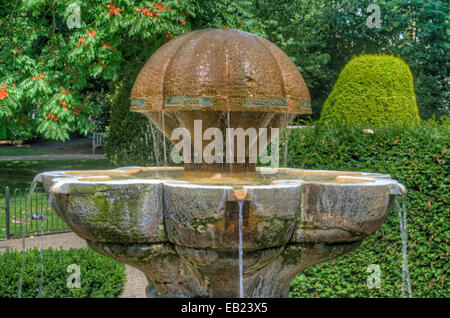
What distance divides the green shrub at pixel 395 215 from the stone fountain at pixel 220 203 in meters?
2.09

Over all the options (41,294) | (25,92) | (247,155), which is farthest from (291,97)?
(25,92)

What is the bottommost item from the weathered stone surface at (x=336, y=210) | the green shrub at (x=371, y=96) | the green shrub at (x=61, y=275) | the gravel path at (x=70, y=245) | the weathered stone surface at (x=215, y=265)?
the gravel path at (x=70, y=245)

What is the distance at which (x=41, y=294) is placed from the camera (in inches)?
237

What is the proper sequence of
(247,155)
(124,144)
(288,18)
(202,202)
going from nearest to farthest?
(202,202) → (247,155) → (124,144) → (288,18)

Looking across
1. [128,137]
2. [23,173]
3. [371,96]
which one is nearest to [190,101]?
[371,96]

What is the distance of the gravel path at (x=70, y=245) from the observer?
709 cm

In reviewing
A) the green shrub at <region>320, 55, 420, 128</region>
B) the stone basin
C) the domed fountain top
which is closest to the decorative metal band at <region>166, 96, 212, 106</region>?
the domed fountain top

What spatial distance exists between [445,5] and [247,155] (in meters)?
20.0

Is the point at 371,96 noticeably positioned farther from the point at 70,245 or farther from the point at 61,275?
the point at 70,245

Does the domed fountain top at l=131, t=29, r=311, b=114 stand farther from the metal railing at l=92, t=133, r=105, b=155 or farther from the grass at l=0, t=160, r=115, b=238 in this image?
the metal railing at l=92, t=133, r=105, b=155

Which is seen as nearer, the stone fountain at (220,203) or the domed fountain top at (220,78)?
the stone fountain at (220,203)

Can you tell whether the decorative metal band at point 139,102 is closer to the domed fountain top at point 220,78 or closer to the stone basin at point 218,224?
the domed fountain top at point 220,78

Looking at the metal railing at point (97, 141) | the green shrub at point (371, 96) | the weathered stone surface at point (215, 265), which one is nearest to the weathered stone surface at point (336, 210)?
the weathered stone surface at point (215, 265)

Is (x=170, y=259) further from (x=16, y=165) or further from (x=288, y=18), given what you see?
(x=16, y=165)
